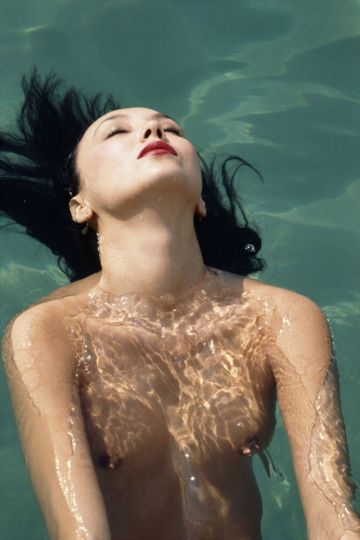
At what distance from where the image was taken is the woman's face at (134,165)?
368 centimetres

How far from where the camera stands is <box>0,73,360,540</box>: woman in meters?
3.38

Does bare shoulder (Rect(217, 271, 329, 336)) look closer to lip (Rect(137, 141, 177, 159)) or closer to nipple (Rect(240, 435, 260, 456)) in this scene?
nipple (Rect(240, 435, 260, 456))

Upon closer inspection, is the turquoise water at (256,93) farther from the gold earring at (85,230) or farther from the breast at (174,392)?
the breast at (174,392)

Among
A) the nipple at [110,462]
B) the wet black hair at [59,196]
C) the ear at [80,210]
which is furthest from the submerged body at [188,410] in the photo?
the wet black hair at [59,196]

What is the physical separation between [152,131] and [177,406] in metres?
1.12

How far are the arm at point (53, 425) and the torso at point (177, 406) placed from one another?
Answer: 0.15 meters

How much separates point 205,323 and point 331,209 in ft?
6.76

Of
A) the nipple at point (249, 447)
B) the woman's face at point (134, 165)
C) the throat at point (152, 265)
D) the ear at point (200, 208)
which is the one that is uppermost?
the woman's face at point (134, 165)

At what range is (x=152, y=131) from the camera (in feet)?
12.7

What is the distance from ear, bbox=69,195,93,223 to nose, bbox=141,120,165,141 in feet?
1.41

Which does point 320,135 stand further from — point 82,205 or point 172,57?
point 82,205

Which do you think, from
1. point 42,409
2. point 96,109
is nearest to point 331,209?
point 96,109

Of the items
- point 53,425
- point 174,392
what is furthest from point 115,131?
point 53,425

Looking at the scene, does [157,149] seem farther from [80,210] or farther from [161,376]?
[161,376]
